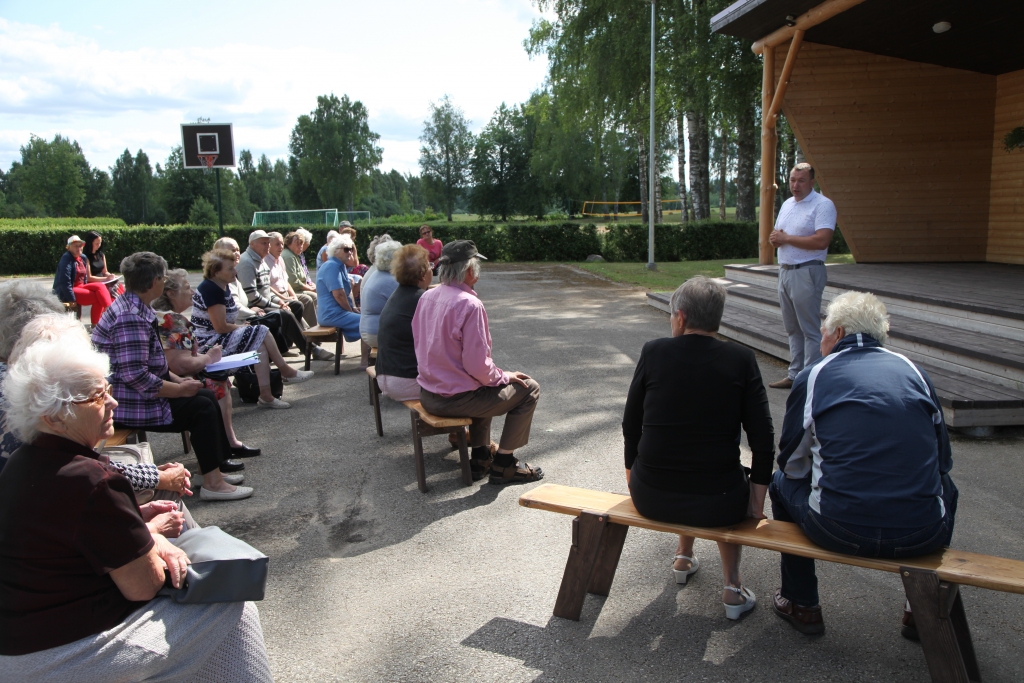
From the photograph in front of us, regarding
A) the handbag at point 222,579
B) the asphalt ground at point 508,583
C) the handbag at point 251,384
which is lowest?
the asphalt ground at point 508,583

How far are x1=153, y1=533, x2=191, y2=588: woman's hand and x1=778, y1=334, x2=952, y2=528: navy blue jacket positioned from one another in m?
2.19

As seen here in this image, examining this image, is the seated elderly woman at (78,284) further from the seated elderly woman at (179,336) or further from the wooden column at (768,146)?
the wooden column at (768,146)

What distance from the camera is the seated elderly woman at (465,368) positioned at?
440cm

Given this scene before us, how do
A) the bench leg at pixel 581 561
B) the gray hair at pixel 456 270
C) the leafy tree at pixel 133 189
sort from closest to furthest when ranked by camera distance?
the bench leg at pixel 581 561 < the gray hair at pixel 456 270 < the leafy tree at pixel 133 189

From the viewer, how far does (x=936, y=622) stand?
2.46 metres

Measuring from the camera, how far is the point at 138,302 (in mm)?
4223

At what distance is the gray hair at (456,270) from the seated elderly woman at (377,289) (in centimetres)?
220

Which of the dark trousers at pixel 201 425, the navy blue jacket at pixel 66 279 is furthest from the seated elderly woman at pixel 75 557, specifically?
the navy blue jacket at pixel 66 279

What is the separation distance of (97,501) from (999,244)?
14.9m

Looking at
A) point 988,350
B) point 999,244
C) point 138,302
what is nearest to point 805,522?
point 138,302

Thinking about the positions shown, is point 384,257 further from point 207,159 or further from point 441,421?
point 207,159

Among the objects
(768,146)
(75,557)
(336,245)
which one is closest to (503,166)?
(768,146)

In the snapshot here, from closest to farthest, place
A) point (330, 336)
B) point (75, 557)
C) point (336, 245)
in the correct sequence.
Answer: point (75, 557) → point (330, 336) → point (336, 245)

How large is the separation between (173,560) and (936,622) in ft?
8.15
